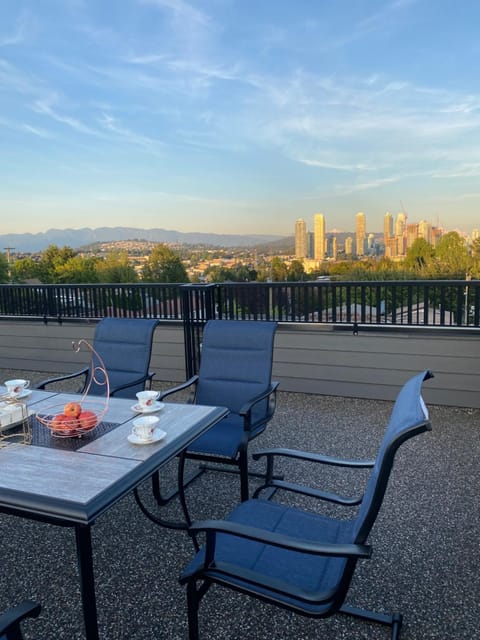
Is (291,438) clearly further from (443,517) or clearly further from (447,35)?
(447,35)

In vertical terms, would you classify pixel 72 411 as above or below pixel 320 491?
above

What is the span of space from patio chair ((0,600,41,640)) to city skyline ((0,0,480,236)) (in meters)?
7.73

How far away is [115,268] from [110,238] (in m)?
1.65

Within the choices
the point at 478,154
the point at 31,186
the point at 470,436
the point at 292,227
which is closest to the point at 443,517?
the point at 470,436

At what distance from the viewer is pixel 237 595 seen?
1957mm

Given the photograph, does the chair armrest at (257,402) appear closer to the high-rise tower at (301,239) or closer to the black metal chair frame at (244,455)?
the black metal chair frame at (244,455)

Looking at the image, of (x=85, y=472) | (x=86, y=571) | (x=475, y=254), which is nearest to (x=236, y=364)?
(x=85, y=472)

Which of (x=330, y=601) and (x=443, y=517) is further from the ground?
(x=330, y=601)

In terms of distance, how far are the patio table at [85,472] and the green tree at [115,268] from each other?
7890 mm

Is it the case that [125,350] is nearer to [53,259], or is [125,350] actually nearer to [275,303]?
[275,303]

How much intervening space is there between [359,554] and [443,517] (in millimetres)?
1533

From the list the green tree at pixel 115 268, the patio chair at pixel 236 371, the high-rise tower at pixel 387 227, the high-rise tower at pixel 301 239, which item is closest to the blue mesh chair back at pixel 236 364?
the patio chair at pixel 236 371

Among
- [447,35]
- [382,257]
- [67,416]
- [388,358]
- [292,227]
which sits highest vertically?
[447,35]

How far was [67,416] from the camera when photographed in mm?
1985
